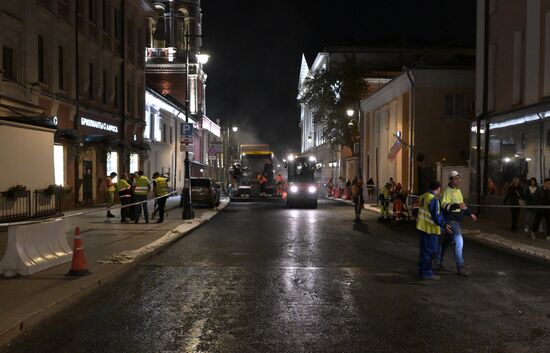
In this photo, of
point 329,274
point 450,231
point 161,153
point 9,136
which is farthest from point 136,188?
point 161,153

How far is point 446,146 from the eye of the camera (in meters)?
32.0

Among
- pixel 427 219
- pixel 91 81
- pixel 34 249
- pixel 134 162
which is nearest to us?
pixel 427 219

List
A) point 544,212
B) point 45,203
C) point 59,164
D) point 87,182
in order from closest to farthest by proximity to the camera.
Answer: point 544,212, point 45,203, point 59,164, point 87,182

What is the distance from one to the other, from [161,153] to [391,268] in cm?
3308

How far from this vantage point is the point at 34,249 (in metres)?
9.65

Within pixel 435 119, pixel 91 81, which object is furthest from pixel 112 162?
pixel 435 119

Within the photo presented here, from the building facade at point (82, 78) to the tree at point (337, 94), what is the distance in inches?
746

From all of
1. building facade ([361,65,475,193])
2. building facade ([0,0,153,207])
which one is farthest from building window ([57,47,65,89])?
Result: building facade ([361,65,475,193])

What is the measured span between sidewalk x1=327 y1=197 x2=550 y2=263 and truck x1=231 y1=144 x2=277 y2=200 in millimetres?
23336

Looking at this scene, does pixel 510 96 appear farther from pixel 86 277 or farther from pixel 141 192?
pixel 86 277

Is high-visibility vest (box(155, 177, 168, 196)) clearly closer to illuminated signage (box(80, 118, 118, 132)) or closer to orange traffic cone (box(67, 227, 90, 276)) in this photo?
illuminated signage (box(80, 118, 118, 132))

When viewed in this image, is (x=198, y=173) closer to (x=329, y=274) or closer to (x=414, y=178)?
(x=414, y=178)

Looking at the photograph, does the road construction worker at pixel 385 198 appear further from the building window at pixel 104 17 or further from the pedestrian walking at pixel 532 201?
the building window at pixel 104 17

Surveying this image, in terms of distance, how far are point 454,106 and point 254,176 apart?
16.6 m
